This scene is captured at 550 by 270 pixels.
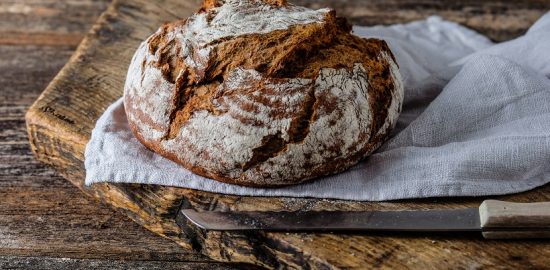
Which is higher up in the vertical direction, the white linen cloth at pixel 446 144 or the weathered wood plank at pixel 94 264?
the white linen cloth at pixel 446 144

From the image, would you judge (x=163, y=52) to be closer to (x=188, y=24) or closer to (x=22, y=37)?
(x=188, y=24)

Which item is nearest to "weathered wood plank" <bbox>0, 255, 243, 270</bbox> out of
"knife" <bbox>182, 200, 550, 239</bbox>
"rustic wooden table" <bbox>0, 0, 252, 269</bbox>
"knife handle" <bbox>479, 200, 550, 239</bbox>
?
"rustic wooden table" <bbox>0, 0, 252, 269</bbox>

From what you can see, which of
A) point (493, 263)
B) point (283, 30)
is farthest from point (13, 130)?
point (493, 263)

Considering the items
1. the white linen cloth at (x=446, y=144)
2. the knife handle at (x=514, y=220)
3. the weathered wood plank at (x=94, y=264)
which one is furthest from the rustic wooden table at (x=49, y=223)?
the knife handle at (x=514, y=220)

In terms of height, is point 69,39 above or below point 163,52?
below

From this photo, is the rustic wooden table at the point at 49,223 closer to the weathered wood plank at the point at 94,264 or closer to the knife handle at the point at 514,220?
the weathered wood plank at the point at 94,264
